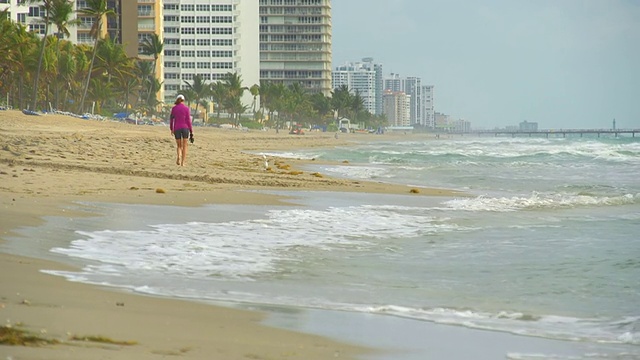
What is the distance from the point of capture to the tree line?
66.7 metres

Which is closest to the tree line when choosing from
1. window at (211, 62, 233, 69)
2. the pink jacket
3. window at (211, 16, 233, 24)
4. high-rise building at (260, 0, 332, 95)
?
window at (211, 62, 233, 69)

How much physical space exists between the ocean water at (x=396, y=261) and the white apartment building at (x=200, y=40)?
432 ft

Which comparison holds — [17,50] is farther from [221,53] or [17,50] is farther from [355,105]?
[355,105]

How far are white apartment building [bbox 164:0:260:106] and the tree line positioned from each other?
298 centimetres

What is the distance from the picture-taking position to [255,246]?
940 centimetres

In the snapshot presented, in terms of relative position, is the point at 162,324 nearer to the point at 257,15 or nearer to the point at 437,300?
the point at 437,300

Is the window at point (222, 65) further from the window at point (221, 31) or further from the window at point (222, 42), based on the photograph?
the window at point (221, 31)

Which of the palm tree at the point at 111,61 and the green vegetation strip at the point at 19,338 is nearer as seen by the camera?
the green vegetation strip at the point at 19,338

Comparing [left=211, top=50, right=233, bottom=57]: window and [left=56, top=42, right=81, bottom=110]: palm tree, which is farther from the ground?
[left=211, top=50, right=233, bottom=57]: window

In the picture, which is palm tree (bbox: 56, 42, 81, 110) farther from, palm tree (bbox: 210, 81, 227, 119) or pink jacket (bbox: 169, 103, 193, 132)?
pink jacket (bbox: 169, 103, 193, 132)

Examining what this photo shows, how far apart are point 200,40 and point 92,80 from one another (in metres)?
57.8

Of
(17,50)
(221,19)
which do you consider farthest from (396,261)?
(221,19)

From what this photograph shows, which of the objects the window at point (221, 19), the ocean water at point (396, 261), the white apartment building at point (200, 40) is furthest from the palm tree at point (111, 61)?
the ocean water at point (396, 261)

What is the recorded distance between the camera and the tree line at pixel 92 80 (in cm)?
6669
